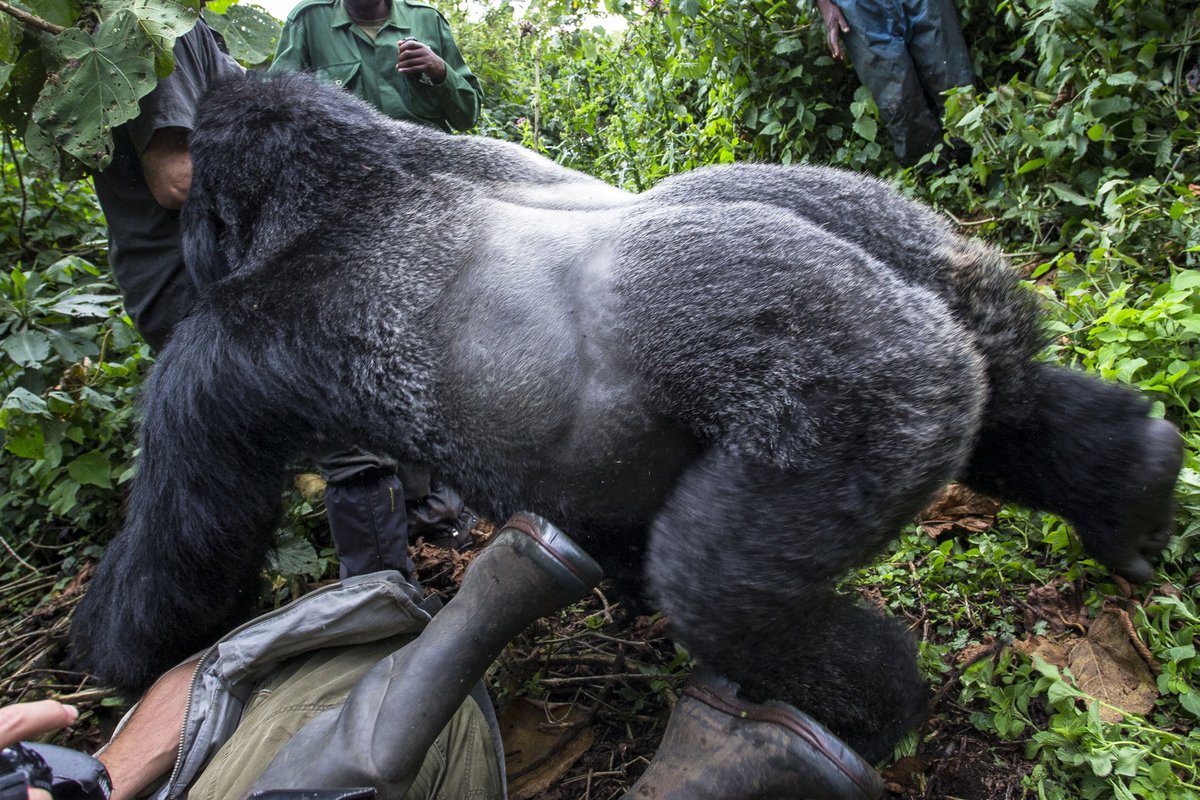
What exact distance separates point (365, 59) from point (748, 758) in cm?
336

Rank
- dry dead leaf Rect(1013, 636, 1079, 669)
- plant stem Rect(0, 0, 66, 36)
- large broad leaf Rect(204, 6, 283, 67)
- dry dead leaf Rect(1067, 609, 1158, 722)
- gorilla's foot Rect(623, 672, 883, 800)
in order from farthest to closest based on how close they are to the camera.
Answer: large broad leaf Rect(204, 6, 283, 67) → plant stem Rect(0, 0, 66, 36) → dry dead leaf Rect(1013, 636, 1079, 669) → dry dead leaf Rect(1067, 609, 1158, 722) → gorilla's foot Rect(623, 672, 883, 800)

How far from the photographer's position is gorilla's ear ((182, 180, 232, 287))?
2398 millimetres

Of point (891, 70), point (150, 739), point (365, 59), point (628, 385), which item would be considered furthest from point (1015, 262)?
point (150, 739)

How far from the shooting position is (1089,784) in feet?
6.48

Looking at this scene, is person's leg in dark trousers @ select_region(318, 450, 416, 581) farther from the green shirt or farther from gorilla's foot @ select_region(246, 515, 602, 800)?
the green shirt

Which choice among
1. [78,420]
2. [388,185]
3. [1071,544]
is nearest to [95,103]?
[388,185]

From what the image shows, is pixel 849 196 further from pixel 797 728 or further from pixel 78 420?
pixel 78 420

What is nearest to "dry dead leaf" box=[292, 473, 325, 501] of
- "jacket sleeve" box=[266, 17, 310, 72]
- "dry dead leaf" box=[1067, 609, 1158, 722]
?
"jacket sleeve" box=[266, 17, 310, 72]

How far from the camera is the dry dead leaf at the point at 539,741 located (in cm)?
248

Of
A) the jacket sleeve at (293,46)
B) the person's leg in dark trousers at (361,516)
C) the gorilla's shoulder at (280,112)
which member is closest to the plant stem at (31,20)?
the gorilla's shoulder at (280,112)

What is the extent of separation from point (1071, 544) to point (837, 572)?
3.24 feet

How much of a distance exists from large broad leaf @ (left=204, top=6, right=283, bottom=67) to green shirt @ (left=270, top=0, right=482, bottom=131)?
22.0 inches

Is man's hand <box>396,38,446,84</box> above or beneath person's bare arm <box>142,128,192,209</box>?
above

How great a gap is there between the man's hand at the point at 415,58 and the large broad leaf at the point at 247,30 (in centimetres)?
52
